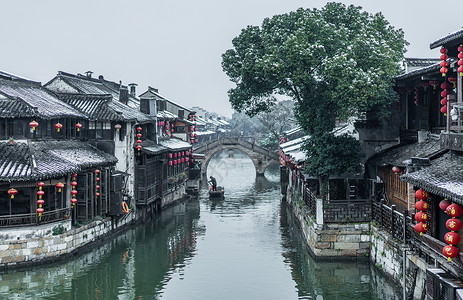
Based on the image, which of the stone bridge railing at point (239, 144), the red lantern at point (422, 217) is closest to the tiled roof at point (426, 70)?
the red lantern at point (422, 217)

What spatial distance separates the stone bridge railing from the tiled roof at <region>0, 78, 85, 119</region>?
1333 inches

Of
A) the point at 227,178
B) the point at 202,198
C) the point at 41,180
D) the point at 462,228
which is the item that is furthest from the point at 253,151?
the point at 462,228

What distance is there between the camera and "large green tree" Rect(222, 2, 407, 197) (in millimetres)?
24938

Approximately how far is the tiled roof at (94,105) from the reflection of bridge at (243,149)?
1230 inches

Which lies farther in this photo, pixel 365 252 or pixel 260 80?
pixel 260 80

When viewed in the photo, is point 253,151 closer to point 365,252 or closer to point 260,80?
point 260,80

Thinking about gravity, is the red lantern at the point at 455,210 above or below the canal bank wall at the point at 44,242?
above

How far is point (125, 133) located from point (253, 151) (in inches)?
1355

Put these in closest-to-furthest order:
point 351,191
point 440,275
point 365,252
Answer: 1. point 440,275
2. point 365,252
3. point 351,191

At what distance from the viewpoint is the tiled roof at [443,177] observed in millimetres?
12805

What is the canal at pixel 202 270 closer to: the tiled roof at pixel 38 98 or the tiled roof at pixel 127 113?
the tiled roof at pixel 127 113

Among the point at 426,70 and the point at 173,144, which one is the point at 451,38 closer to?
the point at 426,70

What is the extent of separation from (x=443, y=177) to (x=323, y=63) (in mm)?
13896

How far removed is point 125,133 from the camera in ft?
107
